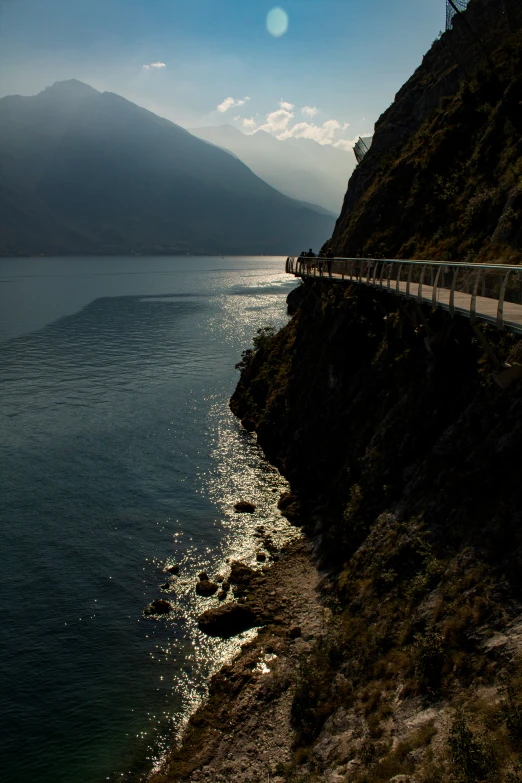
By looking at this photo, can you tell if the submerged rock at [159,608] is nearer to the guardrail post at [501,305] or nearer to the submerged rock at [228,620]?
the submerged rock at [228,620]

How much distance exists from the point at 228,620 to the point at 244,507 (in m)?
11.5

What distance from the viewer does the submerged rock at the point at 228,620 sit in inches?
1014

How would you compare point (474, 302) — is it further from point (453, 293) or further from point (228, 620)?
point (228, 620)

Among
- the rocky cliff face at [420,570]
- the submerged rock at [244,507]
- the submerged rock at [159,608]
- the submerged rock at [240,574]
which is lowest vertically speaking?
the submerged rock at [159,608]

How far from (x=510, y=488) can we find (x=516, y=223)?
16165 mm

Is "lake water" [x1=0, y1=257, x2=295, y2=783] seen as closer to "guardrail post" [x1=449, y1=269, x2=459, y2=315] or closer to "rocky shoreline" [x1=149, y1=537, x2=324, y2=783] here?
"rocky shoreline" [x1=149, y1=537, x2=324, y2=783]

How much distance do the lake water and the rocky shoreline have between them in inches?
54.5

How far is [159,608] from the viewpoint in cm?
2736

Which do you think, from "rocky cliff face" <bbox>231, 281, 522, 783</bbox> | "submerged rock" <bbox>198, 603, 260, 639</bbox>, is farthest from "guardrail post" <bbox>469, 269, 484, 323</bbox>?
"submerged rock" <bbox>198, 603, 260, 639</bbox>

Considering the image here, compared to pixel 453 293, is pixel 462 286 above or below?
above

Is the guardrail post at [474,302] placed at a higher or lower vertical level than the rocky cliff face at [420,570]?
higher

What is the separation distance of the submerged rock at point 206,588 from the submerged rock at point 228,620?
82.5 inches

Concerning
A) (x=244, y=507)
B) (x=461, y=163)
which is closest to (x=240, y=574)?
(x=244, y=507)

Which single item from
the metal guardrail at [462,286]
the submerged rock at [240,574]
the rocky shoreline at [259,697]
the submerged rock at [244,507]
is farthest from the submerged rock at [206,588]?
the metal guardrail at [462,286]
